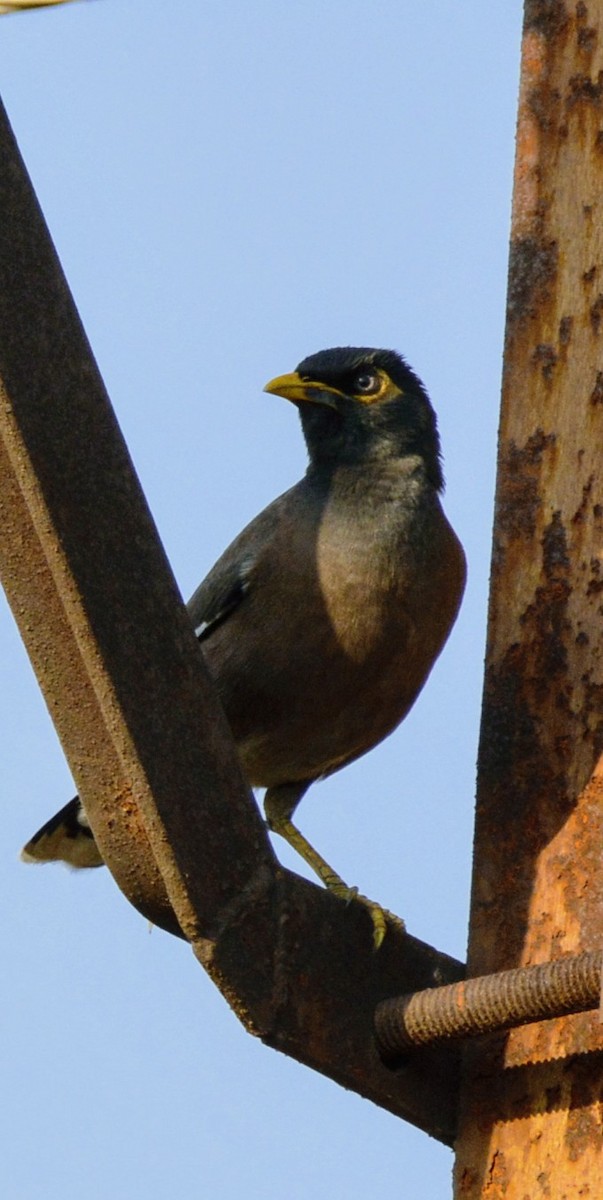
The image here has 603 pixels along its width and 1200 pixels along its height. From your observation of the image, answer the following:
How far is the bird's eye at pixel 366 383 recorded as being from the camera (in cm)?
524

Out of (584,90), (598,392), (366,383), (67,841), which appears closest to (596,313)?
(598,392)

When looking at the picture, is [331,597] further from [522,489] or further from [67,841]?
[67,841]

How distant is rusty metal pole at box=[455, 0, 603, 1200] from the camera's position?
10.5ft

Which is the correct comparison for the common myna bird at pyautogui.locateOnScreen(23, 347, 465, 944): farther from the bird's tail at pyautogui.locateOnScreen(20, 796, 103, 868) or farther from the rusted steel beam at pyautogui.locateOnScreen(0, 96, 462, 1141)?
the rusted steel beam at pyautogui.locateOnScreen(0, 96, 462, 1141)

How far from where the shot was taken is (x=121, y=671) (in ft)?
9.55

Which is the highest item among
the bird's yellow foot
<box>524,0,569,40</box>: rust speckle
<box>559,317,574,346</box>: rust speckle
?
<box>524,0,569,40</box>: rust speckle

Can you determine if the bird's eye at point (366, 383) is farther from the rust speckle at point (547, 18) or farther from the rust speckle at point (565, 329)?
the rust speckle at point (565, 329)

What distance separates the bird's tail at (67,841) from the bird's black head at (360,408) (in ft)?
3.99

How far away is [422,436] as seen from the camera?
17.1 feet

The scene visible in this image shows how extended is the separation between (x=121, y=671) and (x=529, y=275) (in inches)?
59.0

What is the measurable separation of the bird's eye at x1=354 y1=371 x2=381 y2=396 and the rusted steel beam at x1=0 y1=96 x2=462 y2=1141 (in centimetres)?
232

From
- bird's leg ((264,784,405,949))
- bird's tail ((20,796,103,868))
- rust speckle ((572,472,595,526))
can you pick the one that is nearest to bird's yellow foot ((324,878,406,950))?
bird's leg ((264,784,405,949))

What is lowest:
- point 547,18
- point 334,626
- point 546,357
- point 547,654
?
point 547,654

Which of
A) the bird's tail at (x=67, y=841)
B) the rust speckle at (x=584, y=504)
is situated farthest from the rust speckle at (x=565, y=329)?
the bird's tail at (x=67, y=841)
